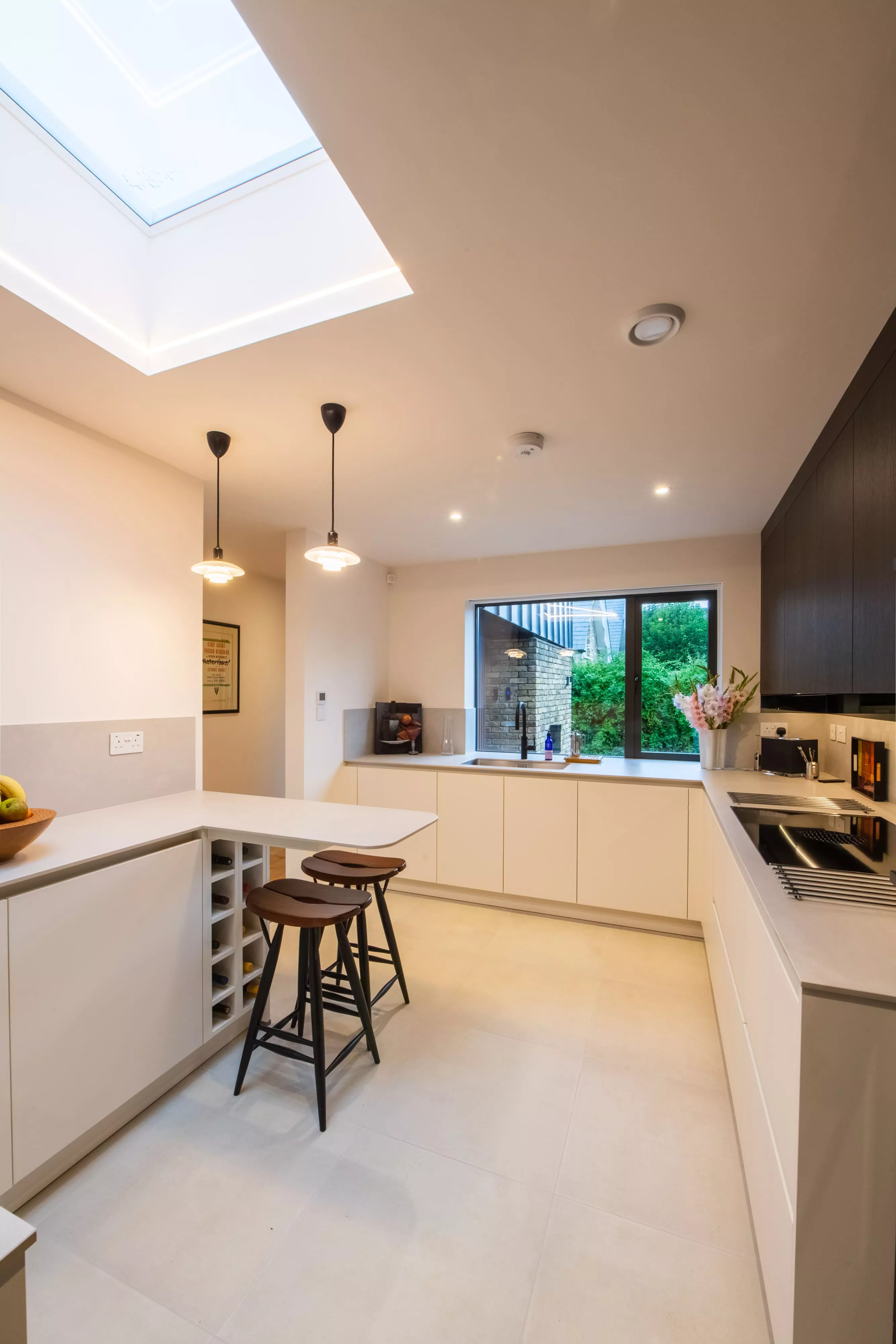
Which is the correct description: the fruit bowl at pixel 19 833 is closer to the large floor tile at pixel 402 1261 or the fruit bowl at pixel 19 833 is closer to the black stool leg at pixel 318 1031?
the black stool leg at pixel 318 1031

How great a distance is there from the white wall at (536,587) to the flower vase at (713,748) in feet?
1.40

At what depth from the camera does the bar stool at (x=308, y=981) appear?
5.65 ft

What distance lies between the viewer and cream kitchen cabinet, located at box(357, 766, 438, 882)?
11.8ft

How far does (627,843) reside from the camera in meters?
3.16

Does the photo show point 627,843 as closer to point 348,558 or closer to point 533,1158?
point 533,1158

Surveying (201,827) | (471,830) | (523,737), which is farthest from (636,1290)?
(523,737)

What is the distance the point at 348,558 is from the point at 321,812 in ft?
3.20

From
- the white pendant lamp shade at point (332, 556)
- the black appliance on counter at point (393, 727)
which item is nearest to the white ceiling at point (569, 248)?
the white pendant lamp shade at point (332, 556)

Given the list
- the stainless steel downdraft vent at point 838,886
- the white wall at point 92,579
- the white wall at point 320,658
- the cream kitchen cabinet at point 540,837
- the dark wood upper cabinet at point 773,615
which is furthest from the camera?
the white wall at point 320,658

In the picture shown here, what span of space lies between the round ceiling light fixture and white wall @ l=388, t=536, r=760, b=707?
7.30 feet

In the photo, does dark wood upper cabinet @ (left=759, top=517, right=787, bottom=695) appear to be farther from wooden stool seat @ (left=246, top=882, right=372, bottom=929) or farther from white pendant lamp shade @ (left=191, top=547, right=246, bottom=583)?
white pendant lamp shade @ (left=191, top=547, right=246, bottom=583)

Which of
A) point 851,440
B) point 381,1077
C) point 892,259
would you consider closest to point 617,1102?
point 381,1077

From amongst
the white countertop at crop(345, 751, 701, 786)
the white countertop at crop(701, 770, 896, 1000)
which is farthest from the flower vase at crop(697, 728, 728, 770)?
the white countertop at crop(701, 770, 896, 1000)

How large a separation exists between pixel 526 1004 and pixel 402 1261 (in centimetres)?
118
